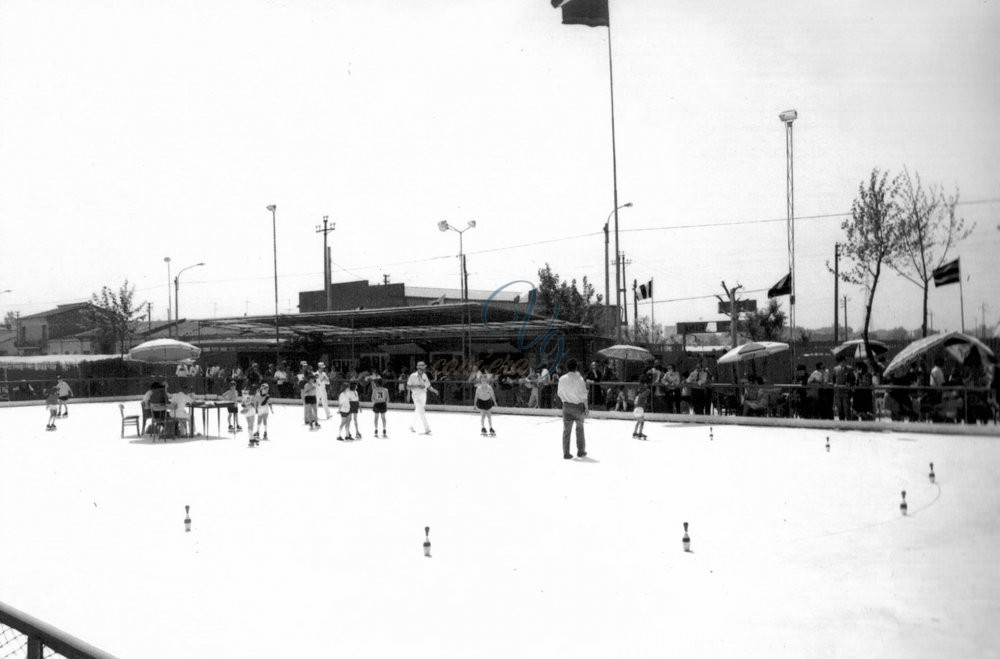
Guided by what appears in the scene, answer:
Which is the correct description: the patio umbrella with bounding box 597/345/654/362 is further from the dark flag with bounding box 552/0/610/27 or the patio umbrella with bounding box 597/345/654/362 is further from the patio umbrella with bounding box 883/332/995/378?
the patio umbrella with bounding box 883/332/995/378

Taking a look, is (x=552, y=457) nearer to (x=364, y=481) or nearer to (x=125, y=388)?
(x=364, y=481)

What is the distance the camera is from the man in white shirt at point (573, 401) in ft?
43.2

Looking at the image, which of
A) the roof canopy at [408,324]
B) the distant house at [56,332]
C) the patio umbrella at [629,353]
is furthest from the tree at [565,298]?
the distant house at [56,332]

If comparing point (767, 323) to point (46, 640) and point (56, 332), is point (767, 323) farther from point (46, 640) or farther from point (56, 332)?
point (56, 332)

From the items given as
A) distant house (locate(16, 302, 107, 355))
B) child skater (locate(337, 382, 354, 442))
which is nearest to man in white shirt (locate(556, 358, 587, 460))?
Answer: child skater (locate(337, 382, 354, 442))

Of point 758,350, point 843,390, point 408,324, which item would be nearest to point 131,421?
point 758,350

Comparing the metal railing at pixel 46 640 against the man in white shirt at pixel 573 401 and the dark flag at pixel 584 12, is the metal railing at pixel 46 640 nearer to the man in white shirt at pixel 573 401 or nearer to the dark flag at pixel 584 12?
the dark flag at pixel 584 12

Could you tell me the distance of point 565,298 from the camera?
45.4 meters

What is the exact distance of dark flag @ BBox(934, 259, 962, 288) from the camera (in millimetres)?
2100

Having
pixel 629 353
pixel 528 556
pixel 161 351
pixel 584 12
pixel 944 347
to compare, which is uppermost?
pixel 584 12

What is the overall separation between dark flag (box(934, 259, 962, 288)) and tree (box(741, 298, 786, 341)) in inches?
1273

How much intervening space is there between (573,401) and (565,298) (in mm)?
32454

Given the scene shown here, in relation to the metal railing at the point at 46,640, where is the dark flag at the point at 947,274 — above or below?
above

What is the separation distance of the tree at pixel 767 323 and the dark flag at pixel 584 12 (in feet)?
95.8
